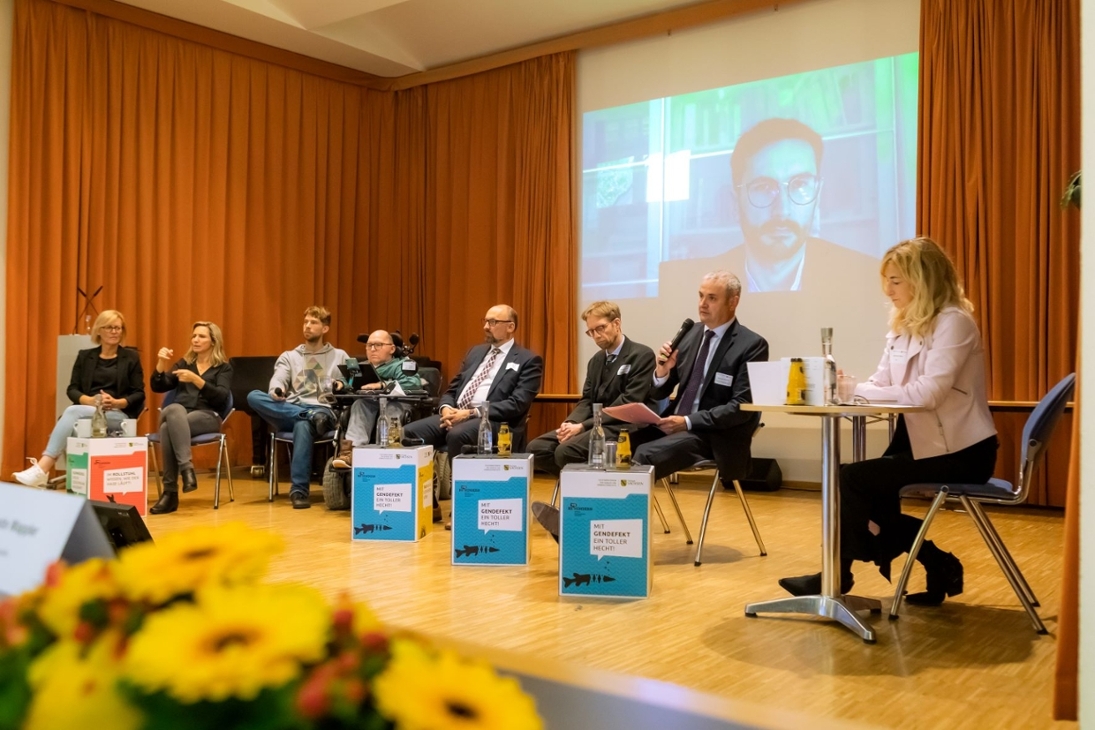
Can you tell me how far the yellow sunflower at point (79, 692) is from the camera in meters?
0.31

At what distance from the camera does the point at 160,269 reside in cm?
725

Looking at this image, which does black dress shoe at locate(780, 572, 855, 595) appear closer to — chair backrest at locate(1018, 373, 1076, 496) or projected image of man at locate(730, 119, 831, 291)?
chair backrest at locate(1018, 373, 1076, 496)

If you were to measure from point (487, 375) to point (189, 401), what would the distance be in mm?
1980

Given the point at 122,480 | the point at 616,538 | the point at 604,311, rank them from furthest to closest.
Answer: the point at 122,480, the point at 604,311, the point at 616,538

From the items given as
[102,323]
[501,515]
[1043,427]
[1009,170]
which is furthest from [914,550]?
[102,323]

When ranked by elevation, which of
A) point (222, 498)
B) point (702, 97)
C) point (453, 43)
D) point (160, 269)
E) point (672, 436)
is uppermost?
point (453, 43)

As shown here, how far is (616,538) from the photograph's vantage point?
3316mm

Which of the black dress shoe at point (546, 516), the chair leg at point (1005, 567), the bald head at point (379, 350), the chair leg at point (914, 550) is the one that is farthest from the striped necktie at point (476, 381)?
the chair leg at point (1005, 567)

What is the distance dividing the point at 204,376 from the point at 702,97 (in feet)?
13.0

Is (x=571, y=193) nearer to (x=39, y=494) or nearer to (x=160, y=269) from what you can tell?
(x=160, y=269)

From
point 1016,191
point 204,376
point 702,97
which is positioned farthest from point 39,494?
point 702,97

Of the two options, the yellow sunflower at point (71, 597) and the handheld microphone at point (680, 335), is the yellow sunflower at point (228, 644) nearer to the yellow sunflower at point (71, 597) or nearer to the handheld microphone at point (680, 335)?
the yellow sunflower at point (71, 597)

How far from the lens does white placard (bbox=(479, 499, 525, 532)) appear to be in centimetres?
387

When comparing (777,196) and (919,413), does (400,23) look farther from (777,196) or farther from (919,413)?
(919,413)
